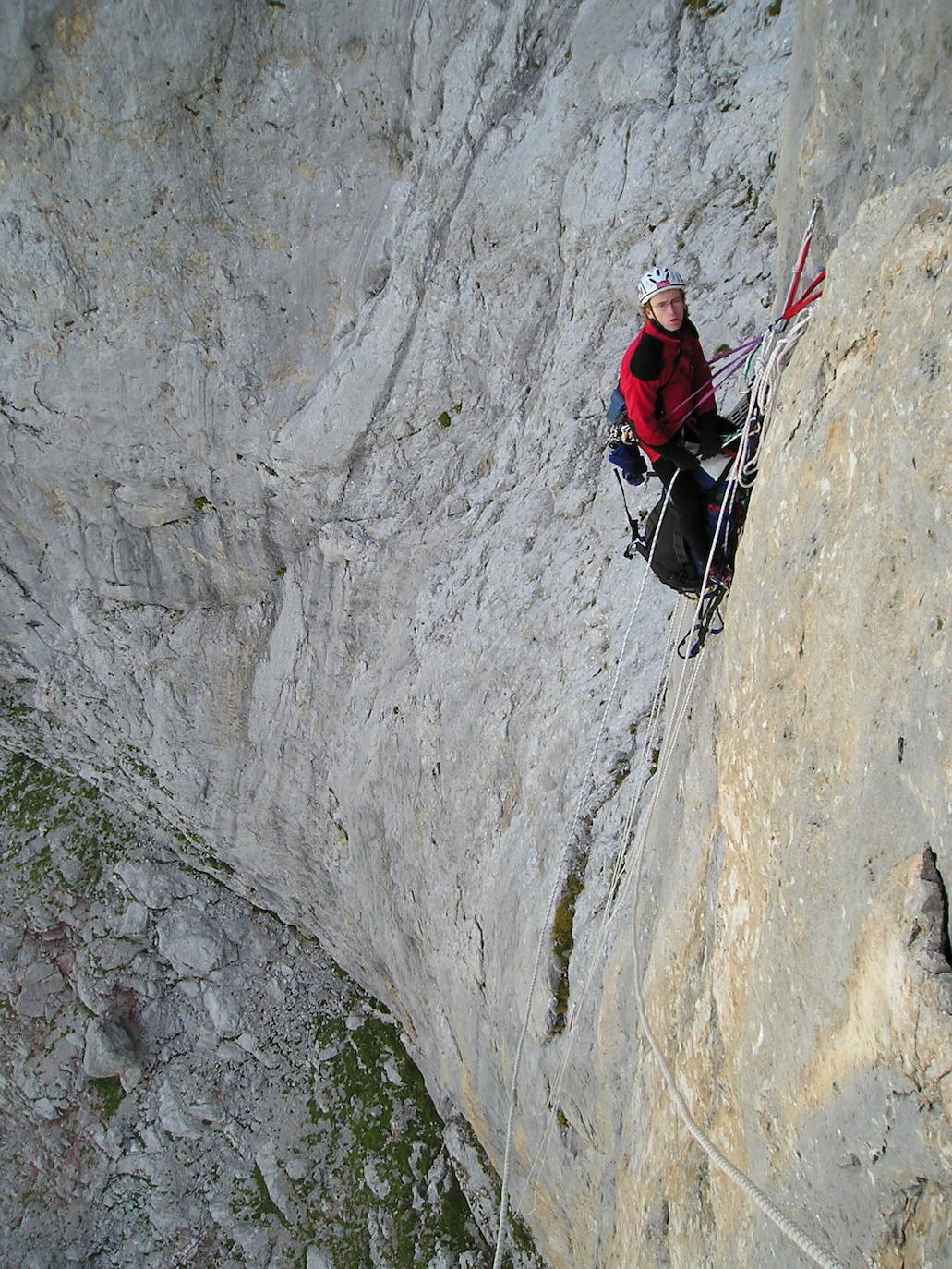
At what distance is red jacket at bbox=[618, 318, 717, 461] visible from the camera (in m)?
5.77

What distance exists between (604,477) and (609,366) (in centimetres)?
141

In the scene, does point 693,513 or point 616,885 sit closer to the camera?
point 693,513

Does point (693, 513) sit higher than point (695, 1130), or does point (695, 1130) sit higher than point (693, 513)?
point (693, 513)

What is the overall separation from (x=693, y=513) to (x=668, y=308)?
4.59ft

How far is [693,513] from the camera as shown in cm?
597

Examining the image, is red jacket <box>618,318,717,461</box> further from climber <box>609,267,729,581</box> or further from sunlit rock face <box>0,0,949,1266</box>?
sunlit rock face <box>0,0,949,1266</box>

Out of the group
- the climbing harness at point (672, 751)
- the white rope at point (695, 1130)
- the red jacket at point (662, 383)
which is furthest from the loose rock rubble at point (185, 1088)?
the red jacket at point (662, 383)

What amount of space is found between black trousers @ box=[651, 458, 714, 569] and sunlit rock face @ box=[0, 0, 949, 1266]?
992 mm

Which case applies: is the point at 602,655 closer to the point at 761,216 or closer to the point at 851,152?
the point at 761,216

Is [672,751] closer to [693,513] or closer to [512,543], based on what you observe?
[693,513]

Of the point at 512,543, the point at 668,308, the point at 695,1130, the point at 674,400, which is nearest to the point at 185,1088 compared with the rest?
the point at 512,543

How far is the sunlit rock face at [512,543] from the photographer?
11.4 ft

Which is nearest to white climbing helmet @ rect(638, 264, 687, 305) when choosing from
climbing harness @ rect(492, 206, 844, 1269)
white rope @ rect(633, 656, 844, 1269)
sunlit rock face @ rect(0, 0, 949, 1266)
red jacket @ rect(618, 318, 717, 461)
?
red jacket @ rect(618, 318, 717, 461)

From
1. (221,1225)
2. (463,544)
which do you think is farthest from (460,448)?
(221,1225)
